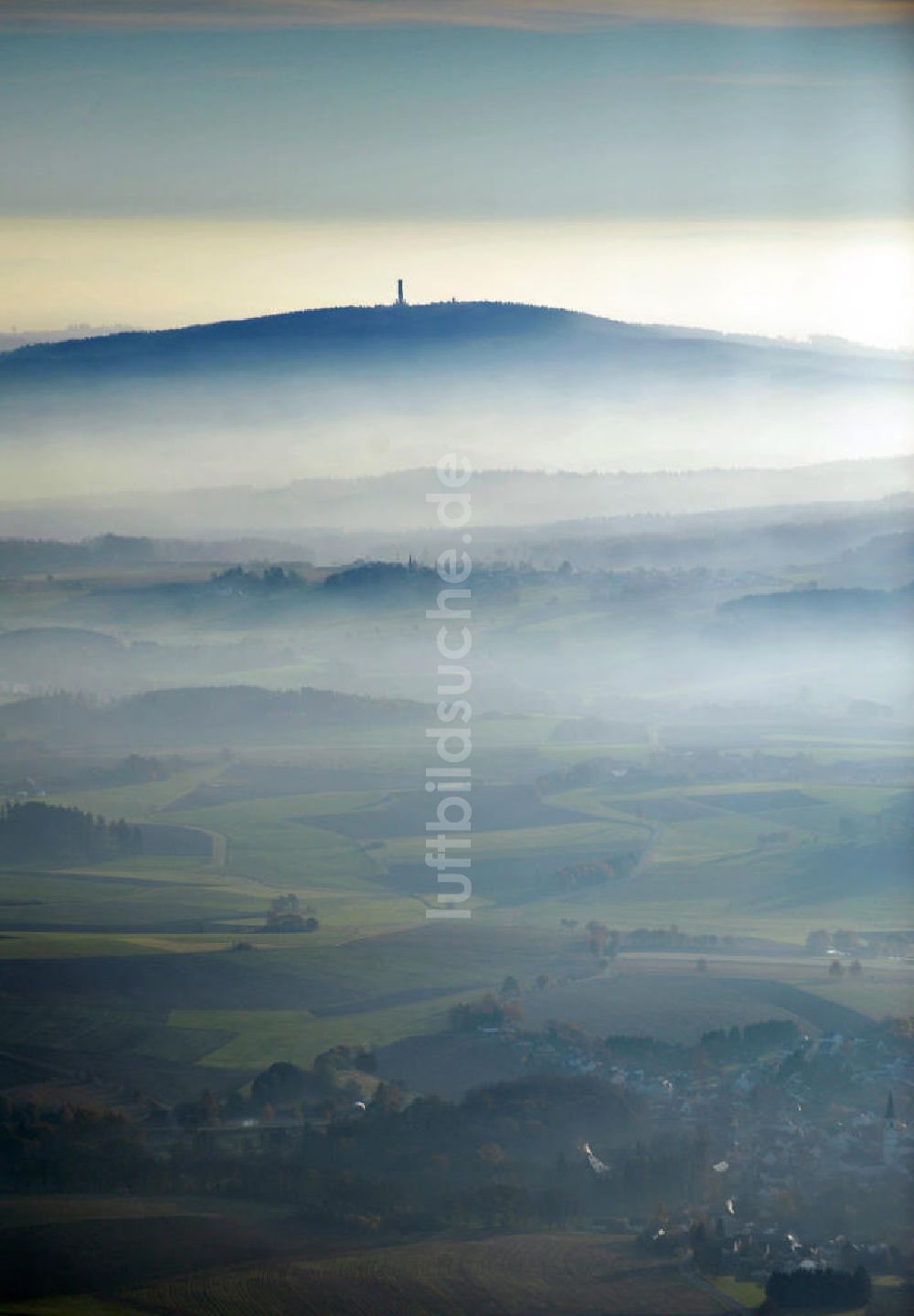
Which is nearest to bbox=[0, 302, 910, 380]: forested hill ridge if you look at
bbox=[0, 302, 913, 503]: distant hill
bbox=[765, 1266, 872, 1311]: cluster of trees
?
bbox=[0, 302, 913, 503]: distant hill

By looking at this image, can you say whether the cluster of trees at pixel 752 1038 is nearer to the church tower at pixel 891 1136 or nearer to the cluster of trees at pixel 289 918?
the church tower at pixel 891 1136

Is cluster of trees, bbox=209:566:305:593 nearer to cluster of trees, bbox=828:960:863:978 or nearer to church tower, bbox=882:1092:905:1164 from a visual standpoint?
cluster of trees, bbox=828:960:863:978

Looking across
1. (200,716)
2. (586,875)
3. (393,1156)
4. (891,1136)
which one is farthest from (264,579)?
(891,1136)

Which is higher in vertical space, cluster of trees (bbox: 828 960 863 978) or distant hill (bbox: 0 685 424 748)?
distant hill (bbox: 0 685 424 748)

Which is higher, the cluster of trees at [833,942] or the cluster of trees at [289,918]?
the cluster of trees at [289,918]

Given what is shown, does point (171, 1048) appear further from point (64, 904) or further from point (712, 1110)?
point (712, 1110)

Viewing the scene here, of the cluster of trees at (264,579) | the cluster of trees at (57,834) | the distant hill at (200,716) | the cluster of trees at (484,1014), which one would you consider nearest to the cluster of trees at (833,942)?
the cluster of trees at (484,1014)
